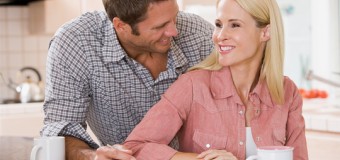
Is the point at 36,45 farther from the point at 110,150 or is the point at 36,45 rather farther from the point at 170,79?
the point at 110,150

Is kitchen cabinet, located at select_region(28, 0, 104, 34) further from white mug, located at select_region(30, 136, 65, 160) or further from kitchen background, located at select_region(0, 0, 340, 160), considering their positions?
white mug, located at select_region(30, 136, 65, 160)

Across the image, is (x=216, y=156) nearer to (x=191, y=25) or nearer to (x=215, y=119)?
(x=215, y=119)

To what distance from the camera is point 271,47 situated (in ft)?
6.76

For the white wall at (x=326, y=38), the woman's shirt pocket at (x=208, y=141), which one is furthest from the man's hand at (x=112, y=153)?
the white wall at (x=326, y=38)

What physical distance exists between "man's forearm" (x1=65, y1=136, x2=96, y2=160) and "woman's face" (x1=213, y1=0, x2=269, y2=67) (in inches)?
18.4

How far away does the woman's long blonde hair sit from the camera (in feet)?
6.57

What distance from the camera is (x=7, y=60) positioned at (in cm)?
504

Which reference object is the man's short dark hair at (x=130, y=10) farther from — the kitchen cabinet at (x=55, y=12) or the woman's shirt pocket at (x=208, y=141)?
the kitchen cabinet at (x=55, y=12)

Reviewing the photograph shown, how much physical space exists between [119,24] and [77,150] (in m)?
0.48

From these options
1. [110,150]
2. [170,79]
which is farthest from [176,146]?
[110,150]

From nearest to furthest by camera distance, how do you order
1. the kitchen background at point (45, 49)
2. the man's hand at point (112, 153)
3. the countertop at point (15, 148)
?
the man's hand at point (112, 153)
the countertop at point (15, 148)
the kitchen background at point (45, 49)

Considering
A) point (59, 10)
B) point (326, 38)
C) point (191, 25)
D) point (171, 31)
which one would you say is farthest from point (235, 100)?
point (59, 10)

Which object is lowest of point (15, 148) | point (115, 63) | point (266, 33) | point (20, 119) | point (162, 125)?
point (20, 119)

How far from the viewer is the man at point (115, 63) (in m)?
2.22
